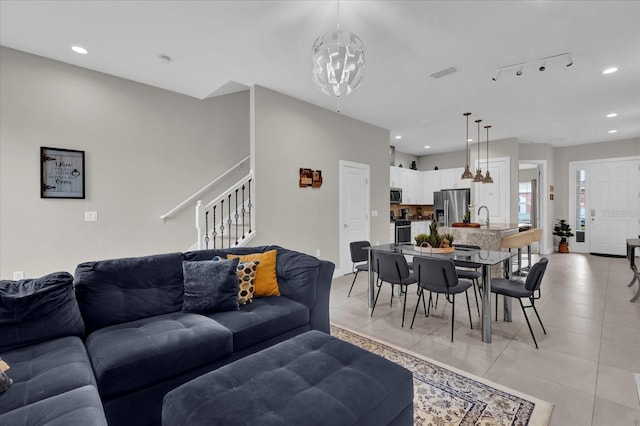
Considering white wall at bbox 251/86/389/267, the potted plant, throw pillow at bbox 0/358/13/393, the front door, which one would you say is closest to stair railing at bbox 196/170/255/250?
white wall at bbox 251/86/389/267

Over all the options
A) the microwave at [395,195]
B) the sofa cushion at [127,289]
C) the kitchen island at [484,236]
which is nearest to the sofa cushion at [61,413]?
the sofa cushion at [127,289]

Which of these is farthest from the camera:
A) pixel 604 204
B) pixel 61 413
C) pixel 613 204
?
pixel 604 204

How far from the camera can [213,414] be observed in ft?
3.83

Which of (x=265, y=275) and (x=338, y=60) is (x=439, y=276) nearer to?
(x=265, y=275)

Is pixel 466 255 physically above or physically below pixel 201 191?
below

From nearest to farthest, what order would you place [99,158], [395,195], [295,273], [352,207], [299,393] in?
[299,393]
[295,273]
[99,158]
[352,207]
[395,195]

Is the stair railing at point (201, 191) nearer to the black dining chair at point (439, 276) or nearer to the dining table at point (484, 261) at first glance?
the dining table at point (484, 261)

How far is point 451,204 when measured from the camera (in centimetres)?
799

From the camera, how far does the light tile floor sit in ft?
6.43

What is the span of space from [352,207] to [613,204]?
6.94m

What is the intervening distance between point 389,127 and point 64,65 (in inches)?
207

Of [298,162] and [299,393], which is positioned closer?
[299,393]

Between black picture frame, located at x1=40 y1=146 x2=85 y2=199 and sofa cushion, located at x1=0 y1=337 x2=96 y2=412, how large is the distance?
257 cm

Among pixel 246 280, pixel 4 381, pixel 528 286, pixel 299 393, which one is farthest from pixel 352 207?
pixel 4 381
